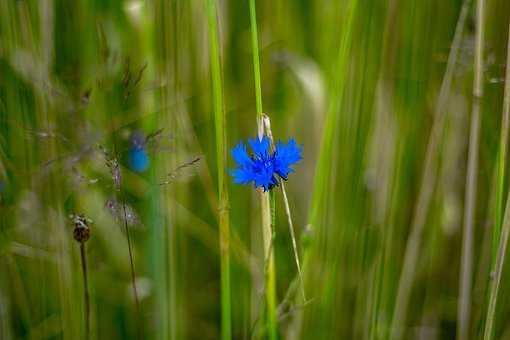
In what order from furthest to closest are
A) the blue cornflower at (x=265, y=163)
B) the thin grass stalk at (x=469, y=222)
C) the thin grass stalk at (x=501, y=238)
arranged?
the thin grass stalk at (x=469, y=222) < the thin grass stalk at (x=501, y=238) < the blue cornflower at (x=265, y=163)

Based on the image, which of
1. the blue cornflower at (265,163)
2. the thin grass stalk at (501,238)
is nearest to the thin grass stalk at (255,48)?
the blue cornflower at (265,163)

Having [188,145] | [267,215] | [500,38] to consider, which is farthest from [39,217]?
[500,38]

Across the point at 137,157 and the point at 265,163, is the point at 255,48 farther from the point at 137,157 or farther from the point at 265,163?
the point at 137,157

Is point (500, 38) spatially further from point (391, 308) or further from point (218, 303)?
point (218, 303)

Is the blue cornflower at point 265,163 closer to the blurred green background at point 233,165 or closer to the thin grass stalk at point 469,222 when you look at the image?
the blurred green background at point 233,165

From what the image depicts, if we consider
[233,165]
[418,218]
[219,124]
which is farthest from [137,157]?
[418,218]

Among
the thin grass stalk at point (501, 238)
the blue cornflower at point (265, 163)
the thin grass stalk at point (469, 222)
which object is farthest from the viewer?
the thin grass stalk at point (469, 222)
